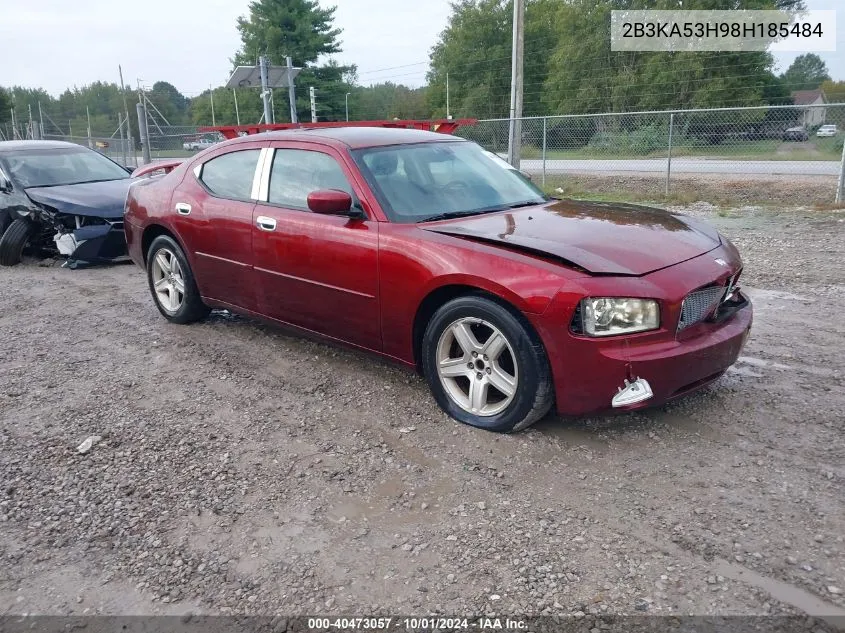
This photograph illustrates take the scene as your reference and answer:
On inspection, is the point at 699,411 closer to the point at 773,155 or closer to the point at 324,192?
the point at 324,192

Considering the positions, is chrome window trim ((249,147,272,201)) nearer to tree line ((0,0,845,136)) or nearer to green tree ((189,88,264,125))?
tree line ((0,0,845,136))

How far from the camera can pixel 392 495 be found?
3184 millimetres

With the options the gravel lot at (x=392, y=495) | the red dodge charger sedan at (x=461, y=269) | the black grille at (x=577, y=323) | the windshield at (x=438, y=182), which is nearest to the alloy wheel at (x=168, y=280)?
the red dodge charger sedan at (x=461, y=269)

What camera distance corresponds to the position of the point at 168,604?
8.26 ft

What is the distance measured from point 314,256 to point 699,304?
228 cm

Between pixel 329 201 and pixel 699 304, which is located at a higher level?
pixel 329 201

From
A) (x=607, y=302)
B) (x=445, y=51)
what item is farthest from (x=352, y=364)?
(x=445, y=51)

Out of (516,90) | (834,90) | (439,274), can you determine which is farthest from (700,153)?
(834,90)

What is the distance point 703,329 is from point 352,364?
2.36 meters

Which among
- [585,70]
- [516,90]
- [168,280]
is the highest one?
[585,70]

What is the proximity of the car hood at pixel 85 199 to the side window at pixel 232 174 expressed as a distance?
3.52 meters

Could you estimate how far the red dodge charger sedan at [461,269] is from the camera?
3.32 meters

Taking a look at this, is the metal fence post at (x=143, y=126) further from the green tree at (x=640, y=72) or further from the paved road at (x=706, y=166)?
the green tree at (x=640, y=72)

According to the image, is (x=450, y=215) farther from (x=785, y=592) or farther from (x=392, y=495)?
(x=785, y=592)
